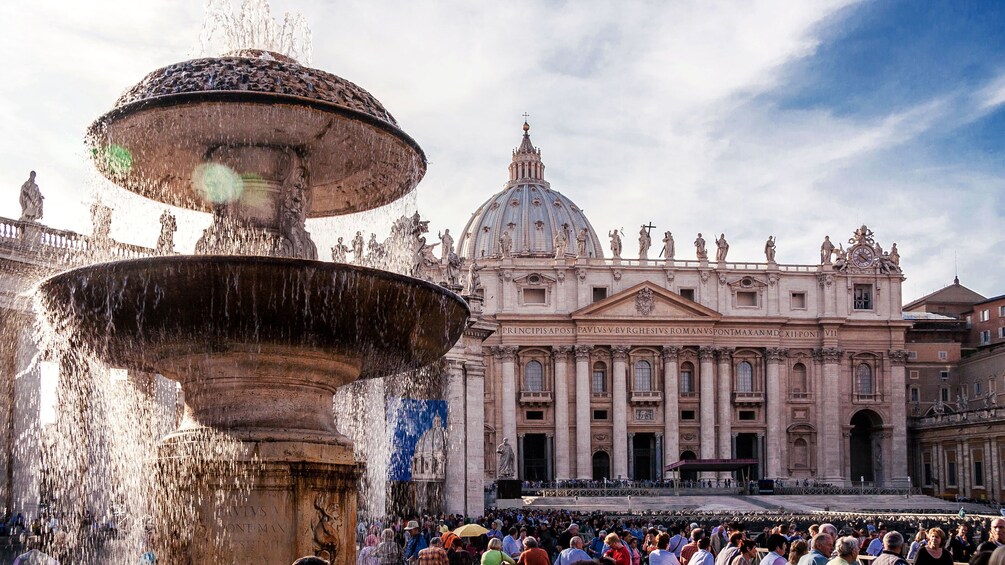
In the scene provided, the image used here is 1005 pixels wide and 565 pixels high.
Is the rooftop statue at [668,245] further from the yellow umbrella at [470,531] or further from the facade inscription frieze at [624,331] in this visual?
the yellow umbrella at [470,531]

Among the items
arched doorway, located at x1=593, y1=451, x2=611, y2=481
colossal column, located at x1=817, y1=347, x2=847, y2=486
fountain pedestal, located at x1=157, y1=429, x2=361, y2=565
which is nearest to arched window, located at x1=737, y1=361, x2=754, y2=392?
colossal column, located at x1=817, y1=347, x2=847, y2=486

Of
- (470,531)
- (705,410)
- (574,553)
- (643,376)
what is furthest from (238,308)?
(705,410)

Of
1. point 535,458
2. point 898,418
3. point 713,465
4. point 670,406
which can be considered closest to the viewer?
point 713,465

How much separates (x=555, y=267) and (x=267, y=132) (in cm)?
6428

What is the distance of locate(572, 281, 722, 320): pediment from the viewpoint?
239 ft

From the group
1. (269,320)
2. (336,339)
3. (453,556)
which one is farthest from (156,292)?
(453,556)

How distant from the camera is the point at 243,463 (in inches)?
340

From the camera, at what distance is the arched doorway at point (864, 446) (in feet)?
250

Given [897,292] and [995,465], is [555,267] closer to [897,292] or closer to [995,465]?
[897,292]

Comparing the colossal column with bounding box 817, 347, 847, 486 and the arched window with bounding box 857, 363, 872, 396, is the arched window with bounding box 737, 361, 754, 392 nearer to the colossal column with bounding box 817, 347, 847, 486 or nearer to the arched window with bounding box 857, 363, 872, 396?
the colossal column with bounding box 817, 347, 847, 486

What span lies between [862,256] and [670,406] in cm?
1663

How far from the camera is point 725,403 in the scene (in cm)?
7394

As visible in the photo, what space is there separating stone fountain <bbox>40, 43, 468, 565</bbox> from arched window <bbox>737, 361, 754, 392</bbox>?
6741cm

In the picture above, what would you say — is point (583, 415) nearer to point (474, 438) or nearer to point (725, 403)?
point (725, 403)
